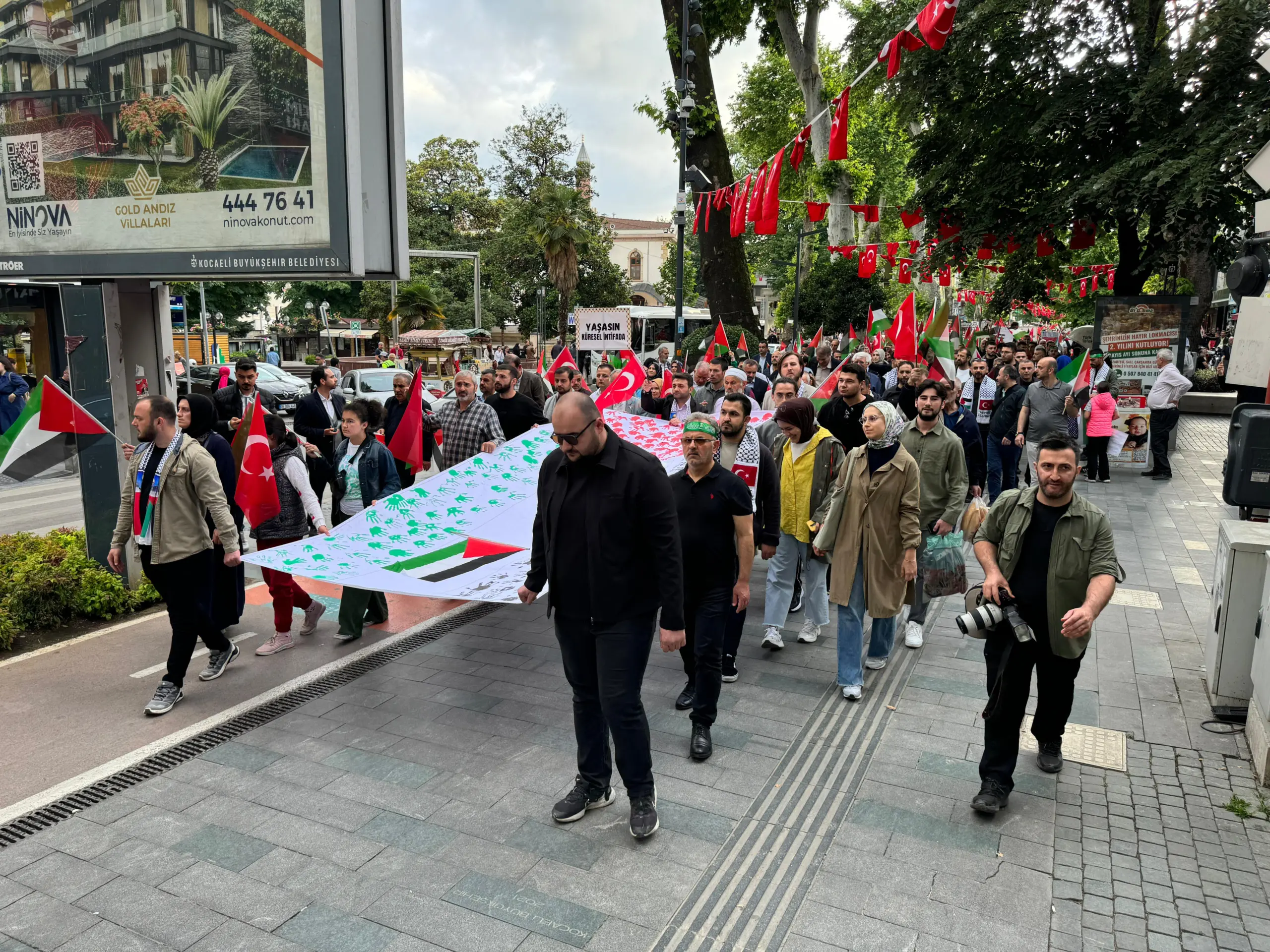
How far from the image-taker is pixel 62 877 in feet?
12.6

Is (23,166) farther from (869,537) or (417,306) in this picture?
(417,306)

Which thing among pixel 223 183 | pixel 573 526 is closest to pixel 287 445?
pixel 223 183

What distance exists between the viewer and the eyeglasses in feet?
12.4

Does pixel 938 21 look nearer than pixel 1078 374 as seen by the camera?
Yes

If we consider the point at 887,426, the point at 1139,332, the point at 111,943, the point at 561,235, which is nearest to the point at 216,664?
the point at 111,943

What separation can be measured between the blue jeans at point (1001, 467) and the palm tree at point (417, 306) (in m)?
37.2

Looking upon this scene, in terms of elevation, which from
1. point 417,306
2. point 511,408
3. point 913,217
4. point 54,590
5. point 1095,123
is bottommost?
point 54,590

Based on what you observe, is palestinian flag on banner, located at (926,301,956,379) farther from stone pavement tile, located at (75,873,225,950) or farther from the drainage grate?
stone pavement tile, located at (75,873,225,950)

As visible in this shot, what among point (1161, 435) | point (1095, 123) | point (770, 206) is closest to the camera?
point (770, 206)

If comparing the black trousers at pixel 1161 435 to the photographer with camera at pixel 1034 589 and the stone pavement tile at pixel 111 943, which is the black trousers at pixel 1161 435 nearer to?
the photographer with camera at pixel 1034 589

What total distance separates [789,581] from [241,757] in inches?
149

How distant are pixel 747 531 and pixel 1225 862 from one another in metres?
2.68

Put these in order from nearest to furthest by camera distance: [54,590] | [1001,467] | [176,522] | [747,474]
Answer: [176,522] → [747,474] → [54,590] → [1001,467]

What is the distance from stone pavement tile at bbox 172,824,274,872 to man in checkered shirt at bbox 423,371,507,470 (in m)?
4.34
